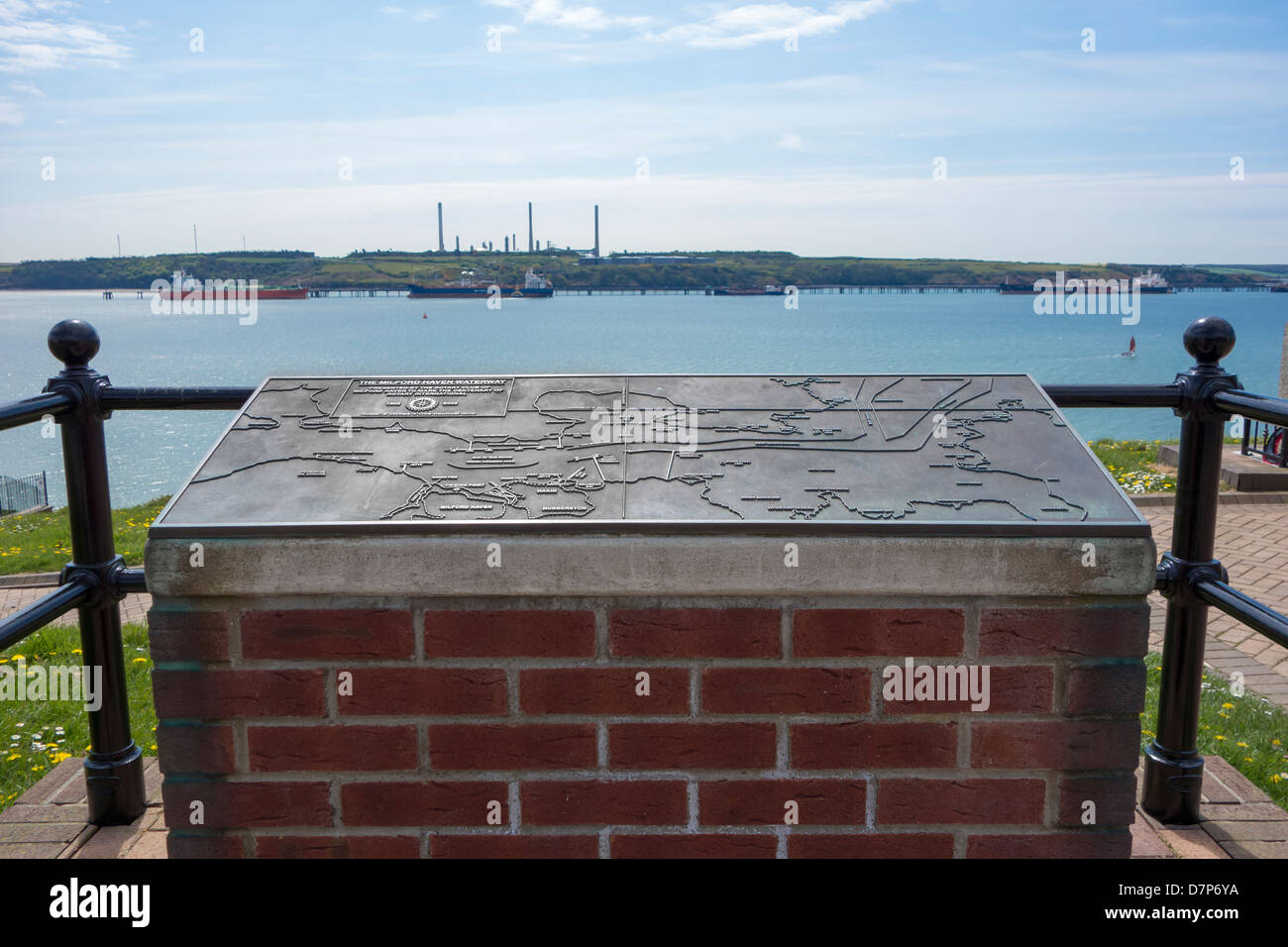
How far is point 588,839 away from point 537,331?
108569 millimetres

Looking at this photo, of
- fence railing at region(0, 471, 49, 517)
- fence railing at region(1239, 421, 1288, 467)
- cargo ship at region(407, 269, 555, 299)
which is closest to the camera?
fence railing at region(1239, 421, 1288, 467)

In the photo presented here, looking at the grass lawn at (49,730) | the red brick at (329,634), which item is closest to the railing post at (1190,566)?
the red brick at (329,634)

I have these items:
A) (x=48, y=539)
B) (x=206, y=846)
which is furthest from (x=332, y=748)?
(x=48, y=539)

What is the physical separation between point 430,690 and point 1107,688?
1272 mm

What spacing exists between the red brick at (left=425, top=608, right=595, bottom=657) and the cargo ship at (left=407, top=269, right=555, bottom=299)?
115 metres

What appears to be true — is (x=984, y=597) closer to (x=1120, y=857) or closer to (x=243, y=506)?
(x=1120, y=857)

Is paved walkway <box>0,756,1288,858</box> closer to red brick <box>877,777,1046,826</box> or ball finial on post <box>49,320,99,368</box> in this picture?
red brick <box>877,777,1046,826</box>

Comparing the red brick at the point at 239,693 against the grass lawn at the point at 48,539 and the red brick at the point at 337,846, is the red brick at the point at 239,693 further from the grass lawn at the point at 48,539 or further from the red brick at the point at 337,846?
the grass lawn at the point at 48,539

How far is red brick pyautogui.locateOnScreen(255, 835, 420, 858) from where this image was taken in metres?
1.89

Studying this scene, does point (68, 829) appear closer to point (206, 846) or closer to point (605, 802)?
point (206, 846)

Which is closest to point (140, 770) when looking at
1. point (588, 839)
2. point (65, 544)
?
point (588, 839)

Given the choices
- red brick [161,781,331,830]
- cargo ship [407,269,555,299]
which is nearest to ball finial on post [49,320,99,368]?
red brick [161,781,331,830]

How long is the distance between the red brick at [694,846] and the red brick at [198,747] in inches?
30.0

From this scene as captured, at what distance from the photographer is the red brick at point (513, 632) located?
181cm
